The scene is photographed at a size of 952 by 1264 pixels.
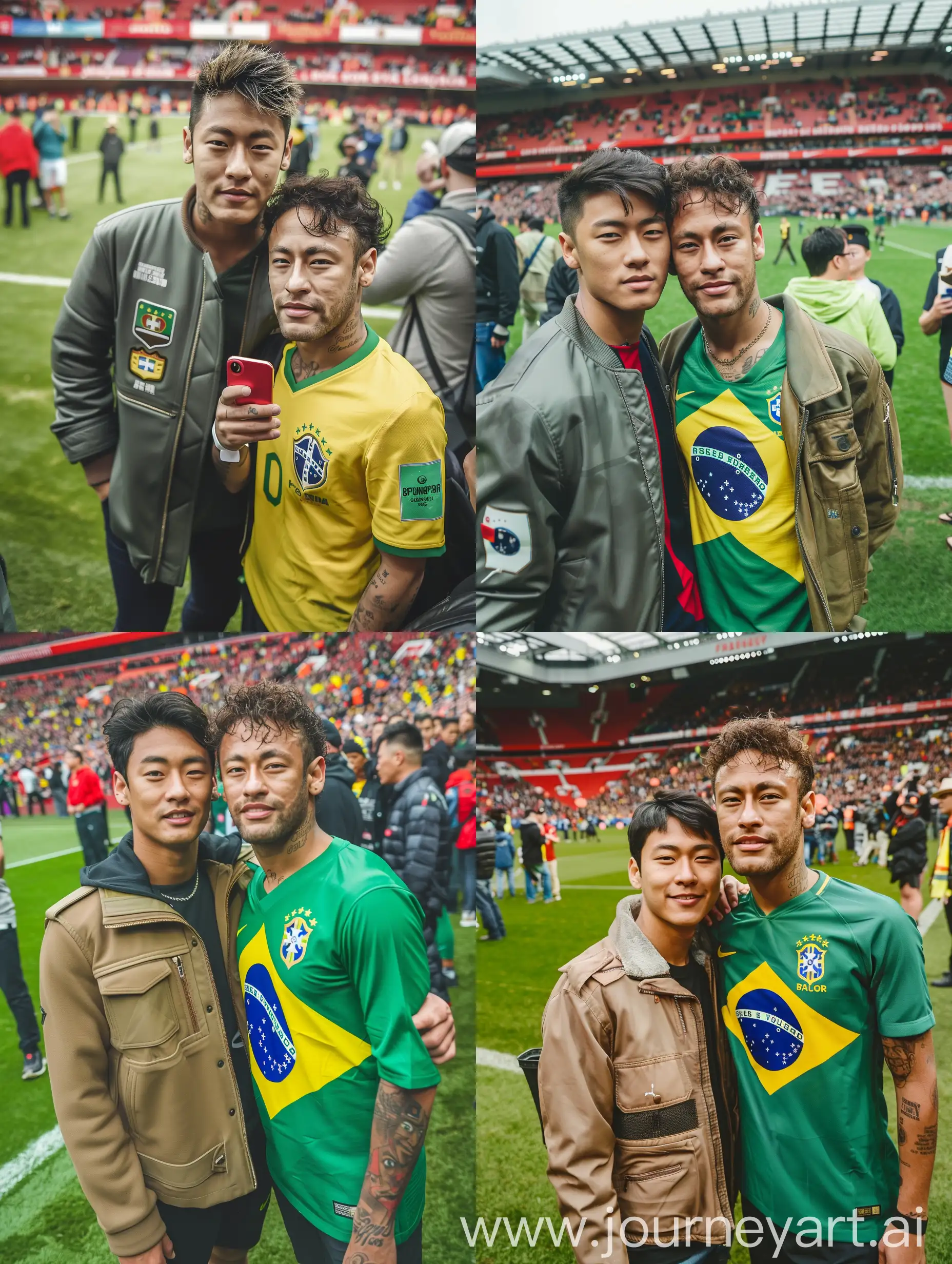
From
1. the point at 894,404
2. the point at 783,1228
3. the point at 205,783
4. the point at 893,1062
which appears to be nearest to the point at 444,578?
the point at 205,783

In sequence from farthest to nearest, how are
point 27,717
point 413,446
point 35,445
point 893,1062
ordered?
point 35,445, point 27,717, point 413,446, point 893,1062

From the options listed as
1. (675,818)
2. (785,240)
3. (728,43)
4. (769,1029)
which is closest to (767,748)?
(675,818)

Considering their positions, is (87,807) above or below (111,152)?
below

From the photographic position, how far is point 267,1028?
2.88 m

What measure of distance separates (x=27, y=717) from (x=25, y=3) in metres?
2.75

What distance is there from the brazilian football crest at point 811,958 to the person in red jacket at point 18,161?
388 cm

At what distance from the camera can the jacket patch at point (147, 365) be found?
9.70 ft

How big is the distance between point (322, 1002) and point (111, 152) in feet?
10.5

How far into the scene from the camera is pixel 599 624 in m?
3.16

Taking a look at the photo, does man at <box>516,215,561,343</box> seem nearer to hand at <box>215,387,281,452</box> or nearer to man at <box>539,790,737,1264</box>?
hand at <box>215,387,281,452</box>

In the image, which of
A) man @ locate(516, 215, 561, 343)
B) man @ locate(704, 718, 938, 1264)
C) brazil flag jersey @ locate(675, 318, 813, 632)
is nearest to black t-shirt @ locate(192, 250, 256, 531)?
man @ locate(516, 215, 561, 343)

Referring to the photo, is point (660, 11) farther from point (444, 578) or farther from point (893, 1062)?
point (893, 1062)

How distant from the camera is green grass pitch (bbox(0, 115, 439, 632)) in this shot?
345cm

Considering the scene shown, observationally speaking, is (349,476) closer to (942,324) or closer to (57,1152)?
(942,324)
